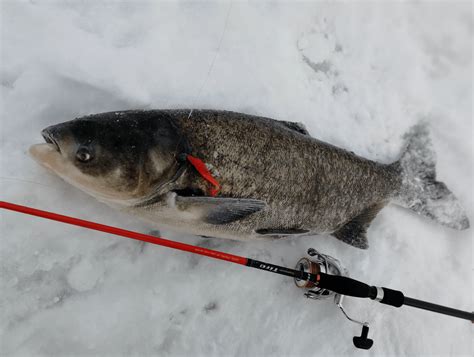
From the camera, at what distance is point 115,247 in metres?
2.87

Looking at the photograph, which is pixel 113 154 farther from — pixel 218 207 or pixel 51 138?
pixel 218 207

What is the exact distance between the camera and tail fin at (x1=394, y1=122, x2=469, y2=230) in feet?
12.0

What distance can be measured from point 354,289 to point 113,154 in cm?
191

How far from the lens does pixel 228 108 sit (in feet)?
10.8

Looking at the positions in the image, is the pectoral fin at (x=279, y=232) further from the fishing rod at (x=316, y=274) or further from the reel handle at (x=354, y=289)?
the reel handle at (x=354, y=289)

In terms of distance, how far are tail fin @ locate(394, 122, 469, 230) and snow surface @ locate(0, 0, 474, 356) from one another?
15 centimetres

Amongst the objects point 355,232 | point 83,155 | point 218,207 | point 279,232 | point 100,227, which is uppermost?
point 355,232

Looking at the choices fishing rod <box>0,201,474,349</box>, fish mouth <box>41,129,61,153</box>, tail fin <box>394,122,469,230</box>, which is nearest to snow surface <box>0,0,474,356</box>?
tail fin <box>394,122,469,230</box>

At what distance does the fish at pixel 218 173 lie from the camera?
2297 millimetres

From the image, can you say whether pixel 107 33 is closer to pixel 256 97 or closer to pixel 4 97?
pixel 4 97

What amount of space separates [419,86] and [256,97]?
200 centimetres

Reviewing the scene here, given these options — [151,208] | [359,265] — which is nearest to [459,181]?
[359,265]

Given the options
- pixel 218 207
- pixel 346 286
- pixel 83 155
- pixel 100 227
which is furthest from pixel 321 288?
pixel 83 155

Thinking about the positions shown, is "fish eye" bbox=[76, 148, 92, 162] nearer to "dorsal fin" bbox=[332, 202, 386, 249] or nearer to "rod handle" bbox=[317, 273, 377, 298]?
"rod handle" bbox=[317, 273, 377, 298]
